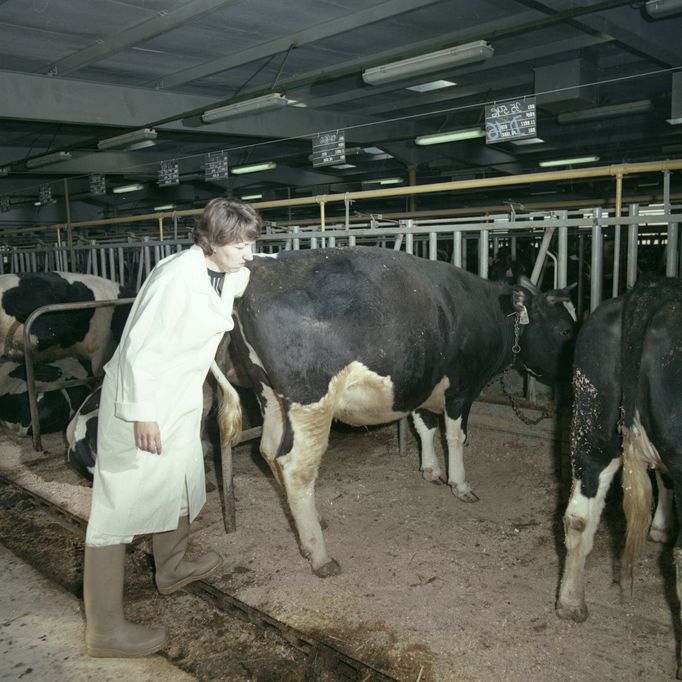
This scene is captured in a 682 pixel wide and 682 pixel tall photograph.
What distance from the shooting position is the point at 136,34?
712 centimetres

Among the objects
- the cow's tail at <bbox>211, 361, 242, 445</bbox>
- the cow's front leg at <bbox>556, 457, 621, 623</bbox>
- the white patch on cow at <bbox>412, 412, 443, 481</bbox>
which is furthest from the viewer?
the white patch on cow at <bbox>412, 412, 443, 481</bbox>

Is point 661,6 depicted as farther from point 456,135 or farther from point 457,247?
point 456,135

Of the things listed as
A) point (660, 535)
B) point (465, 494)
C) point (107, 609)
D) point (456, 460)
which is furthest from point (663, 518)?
point (107, 609)

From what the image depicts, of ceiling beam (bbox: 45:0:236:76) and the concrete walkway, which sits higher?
ceiling beam (bbox: 45:0:236:76)

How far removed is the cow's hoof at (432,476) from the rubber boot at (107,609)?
99.8 inches

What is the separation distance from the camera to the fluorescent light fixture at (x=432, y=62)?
5414 mm

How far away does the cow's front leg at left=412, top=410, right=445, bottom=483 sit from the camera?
4.76 meters

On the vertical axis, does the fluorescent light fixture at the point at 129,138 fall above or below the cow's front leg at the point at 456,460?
above

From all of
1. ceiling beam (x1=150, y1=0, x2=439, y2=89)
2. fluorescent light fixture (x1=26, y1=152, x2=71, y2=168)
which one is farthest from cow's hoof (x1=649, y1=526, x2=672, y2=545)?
fluorescent light fixture (x1=26, y1=152, x2=71, y2=168)

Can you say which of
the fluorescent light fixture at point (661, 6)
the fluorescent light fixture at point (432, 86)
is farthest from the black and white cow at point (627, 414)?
the fluorescent light fixture at point (432, 86)

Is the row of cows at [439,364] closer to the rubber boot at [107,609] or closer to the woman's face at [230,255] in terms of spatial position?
the woman's face at [230,255]

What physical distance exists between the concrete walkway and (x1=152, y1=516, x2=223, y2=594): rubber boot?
0.42 meters

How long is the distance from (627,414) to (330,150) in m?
7.64

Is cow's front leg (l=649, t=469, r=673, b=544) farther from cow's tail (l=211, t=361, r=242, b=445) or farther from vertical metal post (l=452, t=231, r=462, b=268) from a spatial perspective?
cow's tail (l=211, t=361, r=242, b=445)
